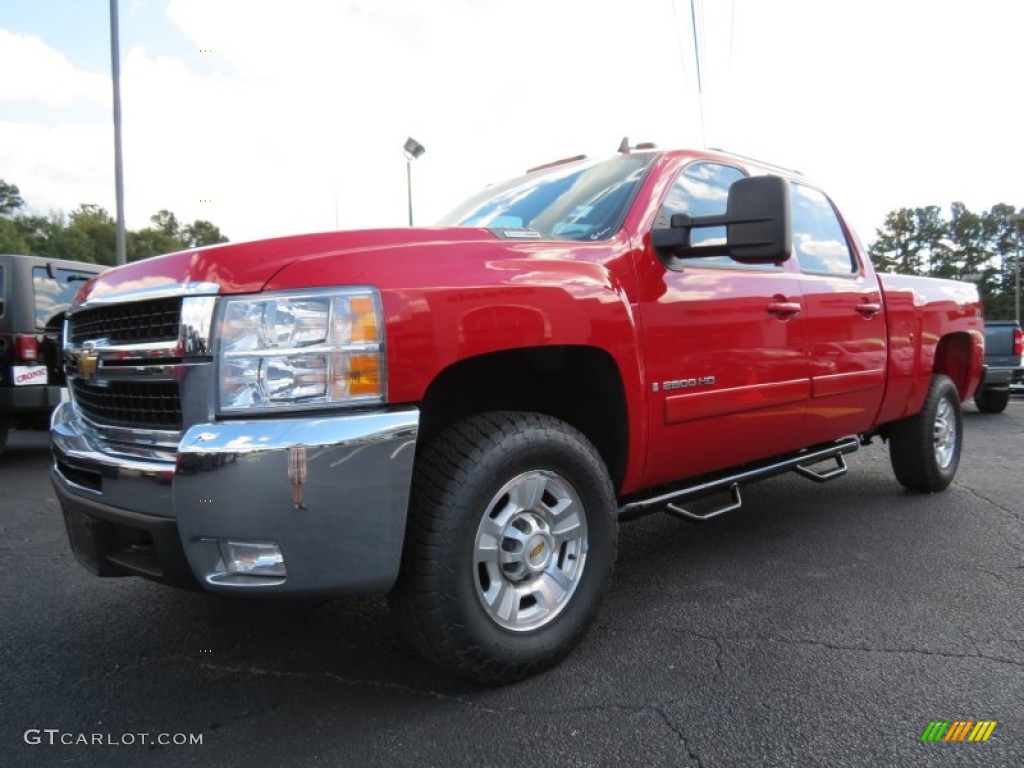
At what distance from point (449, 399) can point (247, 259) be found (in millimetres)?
832

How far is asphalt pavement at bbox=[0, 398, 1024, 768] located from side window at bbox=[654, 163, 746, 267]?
1.50 m

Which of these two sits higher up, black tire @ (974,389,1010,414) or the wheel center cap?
the wheel center cap

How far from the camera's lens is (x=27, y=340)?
657 centimetres

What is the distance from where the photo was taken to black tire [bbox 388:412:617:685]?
2113mm

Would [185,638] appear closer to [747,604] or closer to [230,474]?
[230,474]

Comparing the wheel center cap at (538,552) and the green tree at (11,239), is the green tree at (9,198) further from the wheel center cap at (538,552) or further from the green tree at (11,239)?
the wheel center cap at (538,552)

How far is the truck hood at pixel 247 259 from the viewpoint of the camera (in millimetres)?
2002

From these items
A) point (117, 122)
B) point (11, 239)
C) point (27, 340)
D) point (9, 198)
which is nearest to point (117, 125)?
→ point (117, 122)

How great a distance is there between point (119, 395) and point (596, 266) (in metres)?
1.64

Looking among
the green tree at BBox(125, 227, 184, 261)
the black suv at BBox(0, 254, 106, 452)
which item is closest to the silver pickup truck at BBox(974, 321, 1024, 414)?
the black suv at BBox(0, 254, 106, 452)

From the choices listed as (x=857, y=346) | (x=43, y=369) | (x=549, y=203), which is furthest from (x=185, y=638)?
(x=43, y=369)

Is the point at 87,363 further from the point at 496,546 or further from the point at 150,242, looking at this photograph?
the point at 150,242

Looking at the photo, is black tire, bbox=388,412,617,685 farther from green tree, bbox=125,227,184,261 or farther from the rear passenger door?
green tree, bbox=125,227,184,261

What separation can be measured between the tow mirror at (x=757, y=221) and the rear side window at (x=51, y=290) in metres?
6.51
